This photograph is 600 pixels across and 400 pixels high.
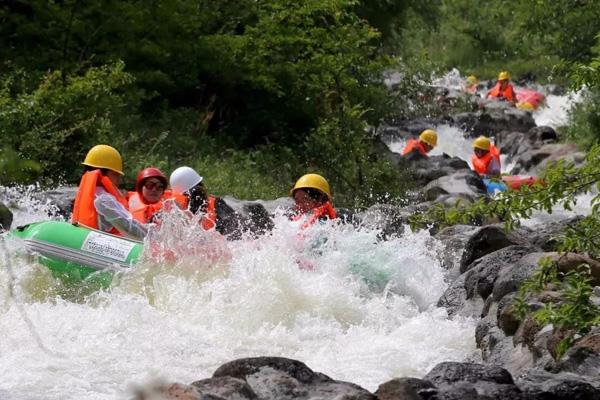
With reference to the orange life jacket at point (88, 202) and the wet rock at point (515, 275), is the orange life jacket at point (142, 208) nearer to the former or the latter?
the orange life jacket at point (88, 202)

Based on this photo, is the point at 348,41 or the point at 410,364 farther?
the point at 348,41

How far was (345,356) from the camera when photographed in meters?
7.57

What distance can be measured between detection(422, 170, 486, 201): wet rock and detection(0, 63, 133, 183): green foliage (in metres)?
4.53

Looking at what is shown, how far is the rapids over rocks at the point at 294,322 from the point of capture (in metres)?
5.76

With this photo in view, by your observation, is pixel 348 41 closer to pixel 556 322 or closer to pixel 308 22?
pixel 308 22

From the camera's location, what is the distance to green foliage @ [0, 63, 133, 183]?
1270 centimetres

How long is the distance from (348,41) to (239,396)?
35.8 ft

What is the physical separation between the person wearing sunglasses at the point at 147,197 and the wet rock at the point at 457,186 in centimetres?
652

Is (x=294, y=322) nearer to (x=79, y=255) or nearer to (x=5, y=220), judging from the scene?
(x=79, y=255)

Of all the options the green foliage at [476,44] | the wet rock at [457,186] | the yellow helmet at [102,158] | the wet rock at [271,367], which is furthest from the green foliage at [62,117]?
the green foliage at [476,44]

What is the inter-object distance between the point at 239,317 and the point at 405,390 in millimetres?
3186

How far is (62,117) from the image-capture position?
1361 cm

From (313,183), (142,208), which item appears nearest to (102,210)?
(142,208)

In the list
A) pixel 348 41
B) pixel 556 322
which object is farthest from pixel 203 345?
pixel 348 41
